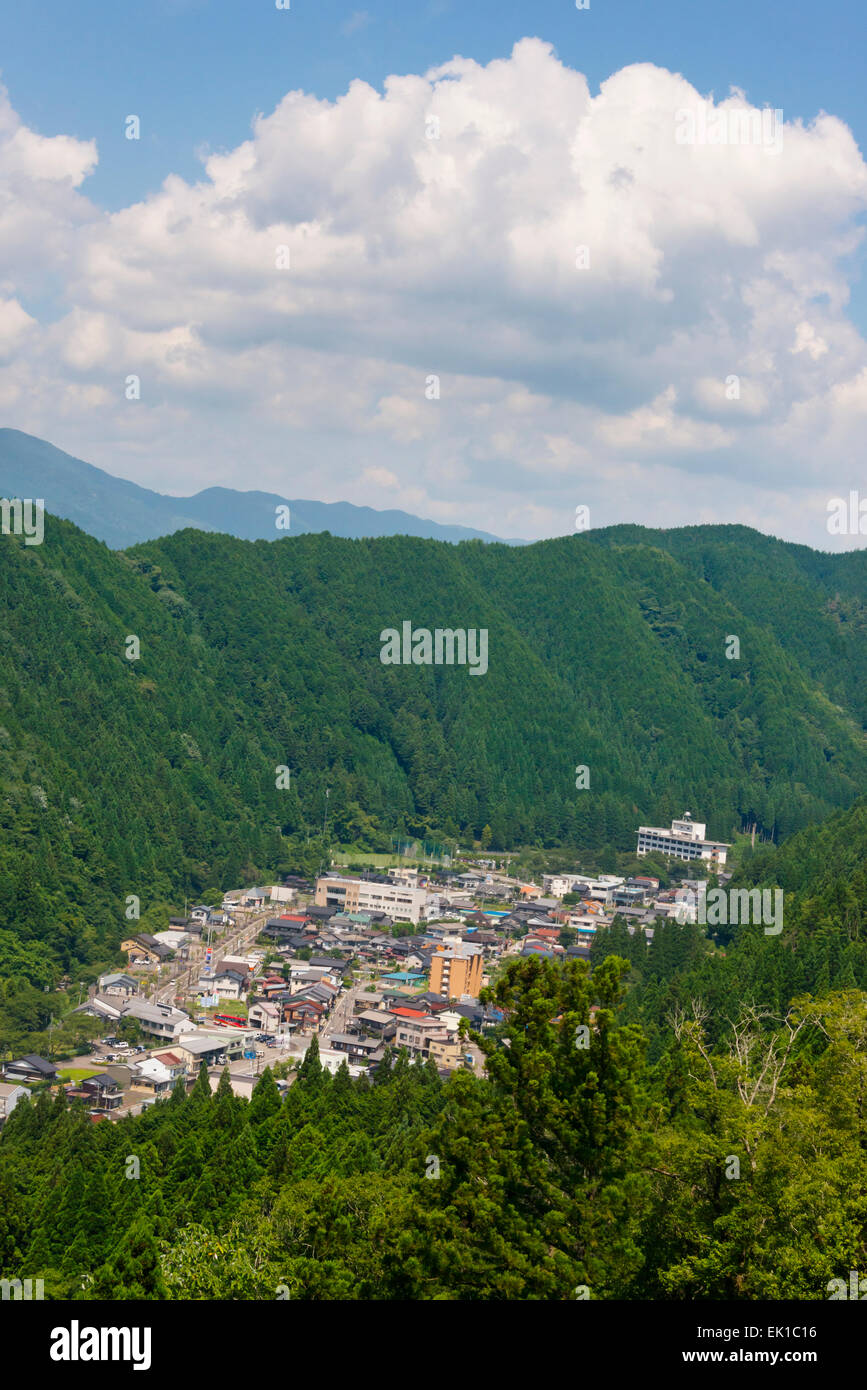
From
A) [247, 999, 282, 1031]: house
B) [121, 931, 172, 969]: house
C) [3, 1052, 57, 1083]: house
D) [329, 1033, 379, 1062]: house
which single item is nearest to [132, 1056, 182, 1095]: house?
[3, 1052, 57, 1083]: house

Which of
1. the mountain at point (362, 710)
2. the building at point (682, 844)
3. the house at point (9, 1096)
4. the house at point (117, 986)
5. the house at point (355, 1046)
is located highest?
the mountain at point (362, 710)

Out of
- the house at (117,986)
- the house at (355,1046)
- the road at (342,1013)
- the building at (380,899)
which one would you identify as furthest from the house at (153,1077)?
the building at (380,899)

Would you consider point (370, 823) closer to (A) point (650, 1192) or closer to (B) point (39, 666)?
(B) point (39, 666)

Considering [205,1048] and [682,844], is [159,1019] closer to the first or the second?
[205,1048]

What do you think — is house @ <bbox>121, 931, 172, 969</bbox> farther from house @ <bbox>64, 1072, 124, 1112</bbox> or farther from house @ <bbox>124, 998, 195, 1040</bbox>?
house @ <bbox>64, 1072, 124, 1112</bbox>

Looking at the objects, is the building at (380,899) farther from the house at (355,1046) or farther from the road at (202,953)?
the house at (355,1046)

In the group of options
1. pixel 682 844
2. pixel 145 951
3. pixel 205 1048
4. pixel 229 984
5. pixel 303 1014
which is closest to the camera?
pixel 205 1048

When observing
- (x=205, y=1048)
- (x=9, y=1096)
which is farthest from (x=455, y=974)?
(x=9, y=1096)

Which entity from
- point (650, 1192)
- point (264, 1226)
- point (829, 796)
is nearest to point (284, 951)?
point (264, 1226)
